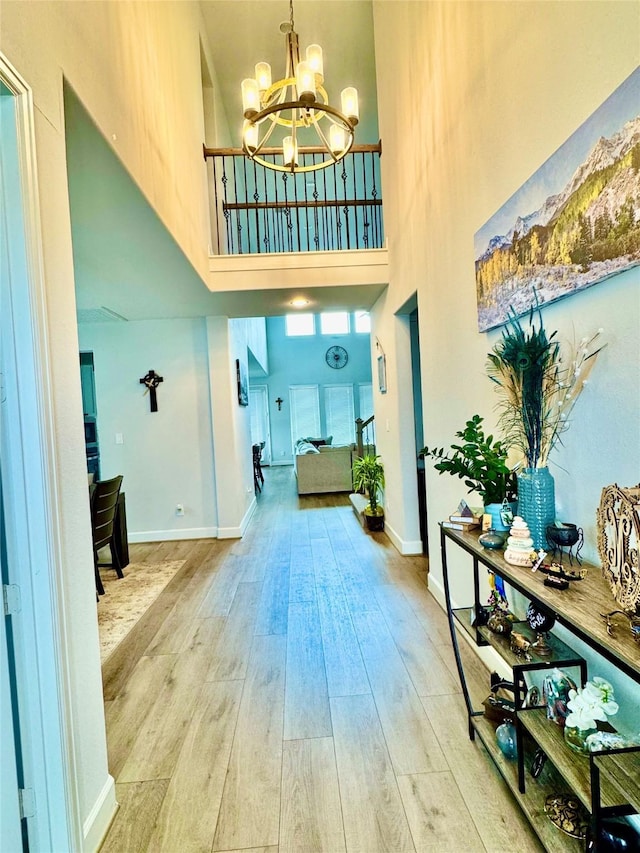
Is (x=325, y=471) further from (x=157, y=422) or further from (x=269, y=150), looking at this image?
(x=269, y=150)

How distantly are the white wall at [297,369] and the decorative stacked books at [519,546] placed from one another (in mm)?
10465

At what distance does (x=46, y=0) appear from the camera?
4.32 feet

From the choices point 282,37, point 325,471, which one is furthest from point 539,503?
point 282,37

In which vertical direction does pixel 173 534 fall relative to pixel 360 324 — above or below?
below

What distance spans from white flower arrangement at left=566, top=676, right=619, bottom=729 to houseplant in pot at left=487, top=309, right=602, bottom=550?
41cm

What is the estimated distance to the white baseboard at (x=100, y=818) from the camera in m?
1.29

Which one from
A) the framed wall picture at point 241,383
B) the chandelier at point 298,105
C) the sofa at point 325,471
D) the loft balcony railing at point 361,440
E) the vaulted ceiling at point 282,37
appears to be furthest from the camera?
the sofa at point 325,471

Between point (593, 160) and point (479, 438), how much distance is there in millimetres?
939

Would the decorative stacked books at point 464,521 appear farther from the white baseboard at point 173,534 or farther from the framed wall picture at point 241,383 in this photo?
the framed wall picture at point 241,383

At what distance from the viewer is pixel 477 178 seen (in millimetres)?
2043

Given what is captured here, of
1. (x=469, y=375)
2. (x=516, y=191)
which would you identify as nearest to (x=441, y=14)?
(x=516, y=191)

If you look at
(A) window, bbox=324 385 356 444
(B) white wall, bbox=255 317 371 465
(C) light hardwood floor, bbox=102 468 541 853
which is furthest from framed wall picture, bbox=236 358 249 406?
(A) window, bbox=324 385 356 444

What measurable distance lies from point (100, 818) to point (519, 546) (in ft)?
5.40

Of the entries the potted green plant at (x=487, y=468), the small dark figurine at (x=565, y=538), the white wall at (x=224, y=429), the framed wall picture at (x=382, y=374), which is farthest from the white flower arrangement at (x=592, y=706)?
the white wall at (x=224, y=429)
